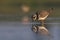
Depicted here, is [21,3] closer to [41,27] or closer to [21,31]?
[41,27]

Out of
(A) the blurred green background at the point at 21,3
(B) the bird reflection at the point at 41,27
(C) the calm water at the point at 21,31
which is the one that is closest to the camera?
(C) the calm water at the point at 21,31

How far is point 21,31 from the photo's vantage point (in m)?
5.50

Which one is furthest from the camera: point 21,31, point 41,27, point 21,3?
point 21,3

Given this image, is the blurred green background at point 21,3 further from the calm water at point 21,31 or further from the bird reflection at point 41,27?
the calm water at point 21,31

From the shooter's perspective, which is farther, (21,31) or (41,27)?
(41,27)

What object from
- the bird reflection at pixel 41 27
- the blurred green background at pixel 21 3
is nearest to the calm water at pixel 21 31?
the bird reflection at pixel 41 27

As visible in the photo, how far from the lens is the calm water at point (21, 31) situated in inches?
193

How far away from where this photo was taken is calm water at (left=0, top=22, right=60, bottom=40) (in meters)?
4.91

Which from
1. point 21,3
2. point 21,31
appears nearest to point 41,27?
point 21,31

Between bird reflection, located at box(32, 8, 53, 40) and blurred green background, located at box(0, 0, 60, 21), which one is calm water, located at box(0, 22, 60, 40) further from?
blurred green background, located at box(0, 0, 60, 21)

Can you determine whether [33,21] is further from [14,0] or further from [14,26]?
[14,0]

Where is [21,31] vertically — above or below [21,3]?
below

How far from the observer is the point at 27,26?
6.04m

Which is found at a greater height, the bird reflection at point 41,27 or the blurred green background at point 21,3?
the blurred green background at point 21,3
